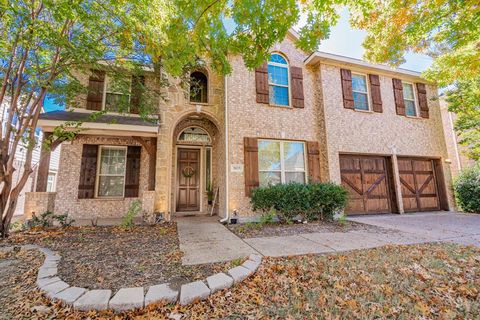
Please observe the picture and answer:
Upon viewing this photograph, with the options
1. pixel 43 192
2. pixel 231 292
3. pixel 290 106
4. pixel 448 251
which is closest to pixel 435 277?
pixel 448 251

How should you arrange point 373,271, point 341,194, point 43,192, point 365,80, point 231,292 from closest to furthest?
point 231,292 → point 373,271 → point 43,192 → point 341,194 → point 365,80

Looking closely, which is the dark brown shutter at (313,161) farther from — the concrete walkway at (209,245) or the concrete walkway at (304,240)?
the concrete walkway at (209,245)

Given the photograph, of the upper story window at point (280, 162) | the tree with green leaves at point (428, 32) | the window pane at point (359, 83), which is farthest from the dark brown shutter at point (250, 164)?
the window pane at point (359, 83)

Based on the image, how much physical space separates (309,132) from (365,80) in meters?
3.33

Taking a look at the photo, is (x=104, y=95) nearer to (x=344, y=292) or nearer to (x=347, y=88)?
(x=344, y=292)

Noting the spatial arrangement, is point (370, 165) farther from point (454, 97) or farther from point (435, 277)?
point (435, 277)

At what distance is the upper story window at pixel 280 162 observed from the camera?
667cm

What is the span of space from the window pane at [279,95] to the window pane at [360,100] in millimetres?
2737

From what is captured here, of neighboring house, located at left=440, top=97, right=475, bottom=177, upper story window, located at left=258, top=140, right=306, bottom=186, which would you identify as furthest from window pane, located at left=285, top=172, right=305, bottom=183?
neighboring house, located at left=440, top=97, right=475, bottom=177

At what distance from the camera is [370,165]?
753 centimetres

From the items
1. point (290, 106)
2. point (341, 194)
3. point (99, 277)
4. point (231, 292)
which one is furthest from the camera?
point (290, 106)

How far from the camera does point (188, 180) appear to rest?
25.0 feet

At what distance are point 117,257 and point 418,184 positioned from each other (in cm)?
1002

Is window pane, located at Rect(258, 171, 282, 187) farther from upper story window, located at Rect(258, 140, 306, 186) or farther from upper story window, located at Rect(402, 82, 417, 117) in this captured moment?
upper story window, located at Rect(402, 82, 417, 117)
